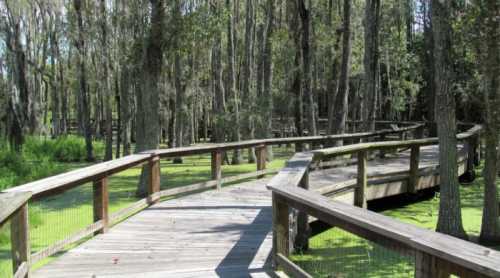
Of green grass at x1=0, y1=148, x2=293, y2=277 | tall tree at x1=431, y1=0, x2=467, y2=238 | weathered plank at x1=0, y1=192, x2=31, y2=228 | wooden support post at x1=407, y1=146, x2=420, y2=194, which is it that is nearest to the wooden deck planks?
green grass at x1=0, y1=148, x2=293, y2=277

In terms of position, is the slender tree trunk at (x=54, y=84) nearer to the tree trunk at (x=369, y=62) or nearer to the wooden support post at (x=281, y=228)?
the tree trunk at (x=369, y=62)

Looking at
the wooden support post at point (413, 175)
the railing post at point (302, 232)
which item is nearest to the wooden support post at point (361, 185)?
the wooden support post at point (413, 175)

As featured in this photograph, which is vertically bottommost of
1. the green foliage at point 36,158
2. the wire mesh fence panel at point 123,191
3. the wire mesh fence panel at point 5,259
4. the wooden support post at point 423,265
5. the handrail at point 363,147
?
the wire mesh fence panel at point 123,191

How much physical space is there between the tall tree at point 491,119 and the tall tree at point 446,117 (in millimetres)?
563

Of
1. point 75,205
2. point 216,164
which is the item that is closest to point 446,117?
point 216,164

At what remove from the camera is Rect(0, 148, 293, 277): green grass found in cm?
546

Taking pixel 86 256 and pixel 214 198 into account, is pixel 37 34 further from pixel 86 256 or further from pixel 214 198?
pixel 86 256

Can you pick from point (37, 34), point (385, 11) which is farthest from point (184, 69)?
point (37, 34)

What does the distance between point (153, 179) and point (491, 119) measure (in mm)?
5309

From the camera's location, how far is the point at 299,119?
69.0 feet

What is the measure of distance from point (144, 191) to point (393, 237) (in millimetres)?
9607

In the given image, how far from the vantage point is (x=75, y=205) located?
27.3 ft

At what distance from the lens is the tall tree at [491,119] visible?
7164mm

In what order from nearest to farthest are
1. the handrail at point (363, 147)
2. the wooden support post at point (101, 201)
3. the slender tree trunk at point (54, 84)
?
the wooden support post at point (101, 201), the handrail at point (363, 147), the slender tree trunk at point (54, 84)
